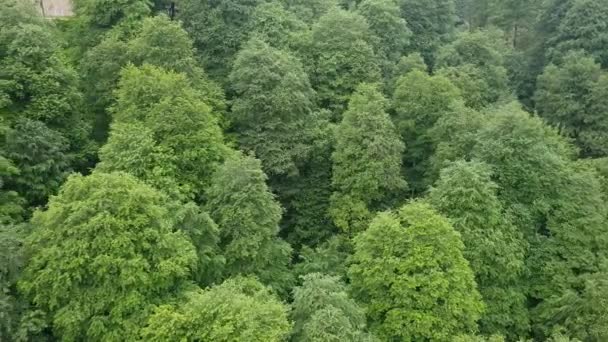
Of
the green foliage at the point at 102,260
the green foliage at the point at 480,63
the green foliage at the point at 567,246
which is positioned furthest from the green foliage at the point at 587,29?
the green foliage at the point at 102,260

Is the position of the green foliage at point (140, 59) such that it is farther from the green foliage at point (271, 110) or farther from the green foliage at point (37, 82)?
the green foliage at point (37, 82)

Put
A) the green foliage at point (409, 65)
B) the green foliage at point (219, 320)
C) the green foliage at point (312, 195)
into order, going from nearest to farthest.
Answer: the green foliage at point (219, 320) < the green foliage at point (312, 195) < the green foliage at point (409, 65)

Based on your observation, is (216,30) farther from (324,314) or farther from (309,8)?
(324,314)

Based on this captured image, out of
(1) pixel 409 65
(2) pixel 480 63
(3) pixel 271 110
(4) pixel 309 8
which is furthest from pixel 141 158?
(2) pixel 480 63

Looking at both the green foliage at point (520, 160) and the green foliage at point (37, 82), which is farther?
the green foliage at point (520, 160)

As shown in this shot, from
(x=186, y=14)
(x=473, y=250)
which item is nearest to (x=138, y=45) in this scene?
(x=186, y=14)

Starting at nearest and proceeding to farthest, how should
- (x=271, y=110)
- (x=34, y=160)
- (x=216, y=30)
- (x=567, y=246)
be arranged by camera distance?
(x=34, y=160), (x=567, y=246), (x=271, y=110), (x=216, y=30)

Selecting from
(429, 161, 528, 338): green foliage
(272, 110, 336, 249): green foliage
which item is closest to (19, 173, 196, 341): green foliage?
(272, 110, 336, 249): green foliage
